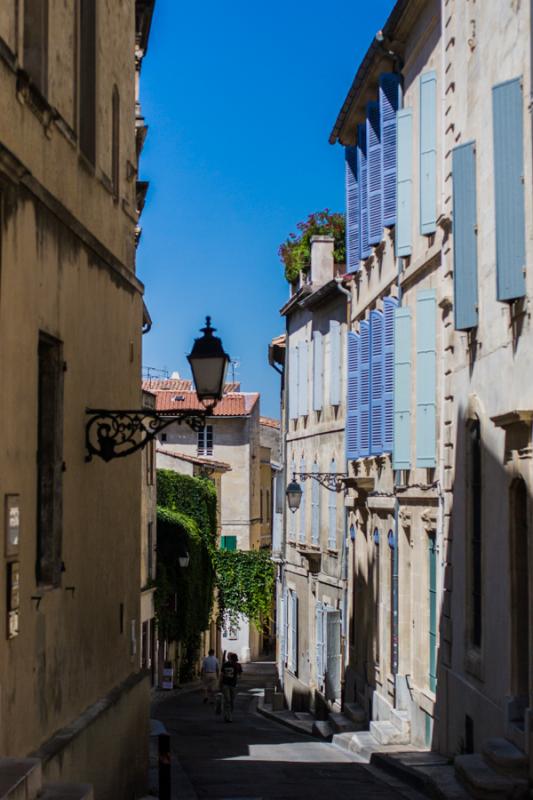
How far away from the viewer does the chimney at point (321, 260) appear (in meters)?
32.2

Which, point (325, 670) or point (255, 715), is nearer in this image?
point (325, 670)

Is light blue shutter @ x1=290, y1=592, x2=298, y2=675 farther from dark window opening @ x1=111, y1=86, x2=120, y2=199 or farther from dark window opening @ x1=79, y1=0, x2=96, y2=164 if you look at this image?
dark window opening @ x1=79, y1=0, x2=96, y2=164

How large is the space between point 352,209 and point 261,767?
36.6 feet

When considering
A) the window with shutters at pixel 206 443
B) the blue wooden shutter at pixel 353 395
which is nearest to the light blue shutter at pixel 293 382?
the blue wooden shutter at pixel 353 395

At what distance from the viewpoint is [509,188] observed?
1223cm

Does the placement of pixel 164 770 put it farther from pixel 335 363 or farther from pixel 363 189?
pixel 335 363

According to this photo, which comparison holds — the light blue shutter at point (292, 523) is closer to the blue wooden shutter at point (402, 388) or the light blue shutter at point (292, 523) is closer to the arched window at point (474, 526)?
the blue wooden shutter at point (402, 388)

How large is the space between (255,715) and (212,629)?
19.1 metres

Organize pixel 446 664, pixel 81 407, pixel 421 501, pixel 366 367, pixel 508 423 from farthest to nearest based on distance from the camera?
pixel 366 367 → pixel 421 501 → pixel 446 664 → pixel 508 423 → pixel 81 407

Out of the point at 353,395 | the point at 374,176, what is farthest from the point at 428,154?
the point at 353,395

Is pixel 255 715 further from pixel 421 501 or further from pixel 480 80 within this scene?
pixel 480 80

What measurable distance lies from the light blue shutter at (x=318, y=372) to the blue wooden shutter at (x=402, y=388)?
37.3 feet

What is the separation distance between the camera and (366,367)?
2359cm

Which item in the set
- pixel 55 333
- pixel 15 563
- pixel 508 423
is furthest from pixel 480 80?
pixel 15 563
